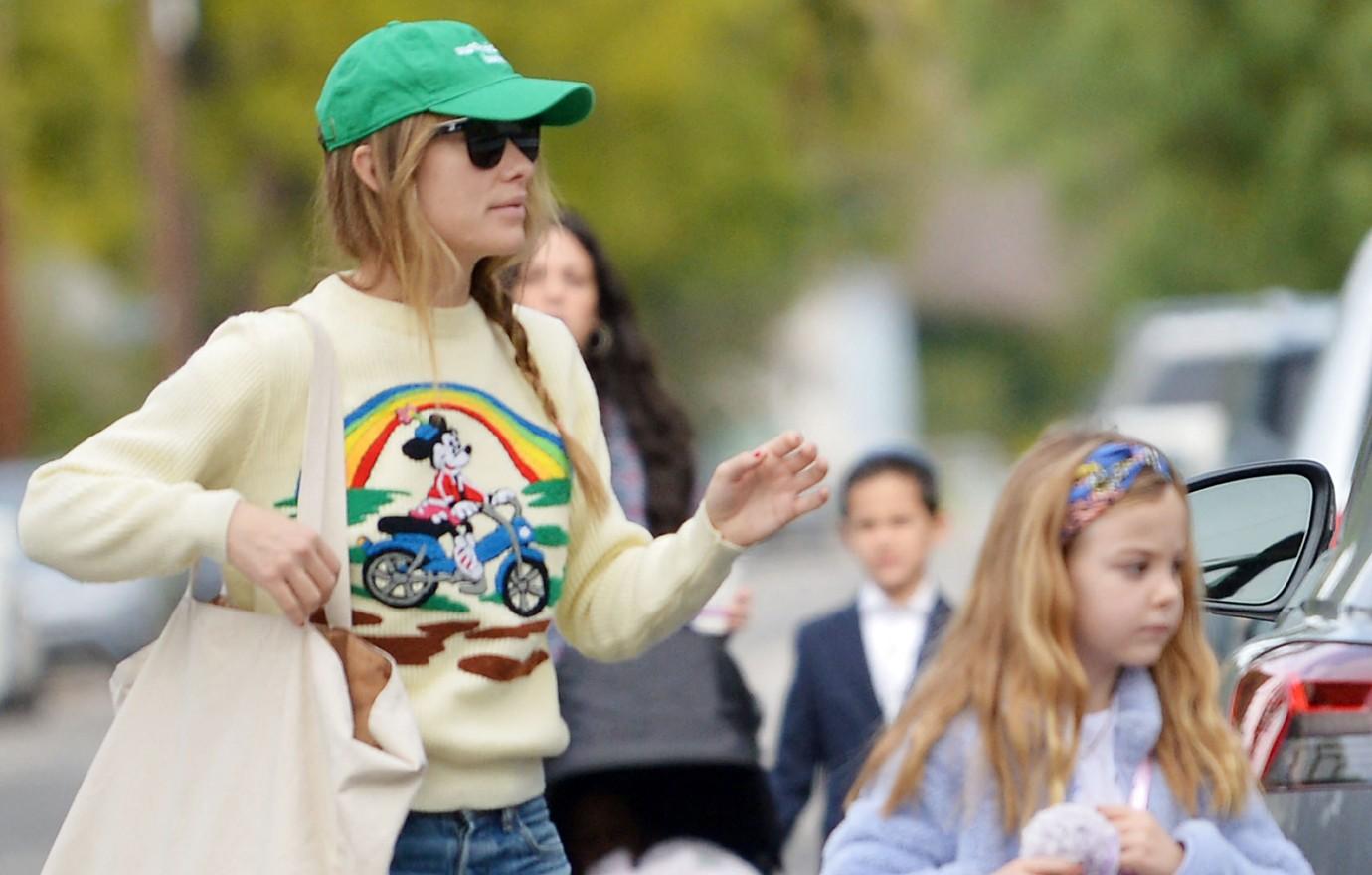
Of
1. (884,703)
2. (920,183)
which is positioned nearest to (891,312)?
(920,183)

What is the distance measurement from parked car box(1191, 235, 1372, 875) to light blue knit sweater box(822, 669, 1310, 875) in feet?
1.28

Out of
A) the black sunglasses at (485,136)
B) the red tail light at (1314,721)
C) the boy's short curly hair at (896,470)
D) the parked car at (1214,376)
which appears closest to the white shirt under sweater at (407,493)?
the black sunglasses at (485,136)

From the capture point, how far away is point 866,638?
20.9ft

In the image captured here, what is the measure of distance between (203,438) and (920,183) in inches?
1710

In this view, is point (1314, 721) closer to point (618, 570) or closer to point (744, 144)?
point (618, 570)

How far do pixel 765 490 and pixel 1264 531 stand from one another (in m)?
1.27

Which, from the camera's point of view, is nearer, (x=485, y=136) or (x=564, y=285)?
(x=485, y=136)

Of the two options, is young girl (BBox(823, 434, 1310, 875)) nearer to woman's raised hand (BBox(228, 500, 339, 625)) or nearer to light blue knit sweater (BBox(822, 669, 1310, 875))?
light blue knit sweater (BBox(822, 669, 1310, 875))

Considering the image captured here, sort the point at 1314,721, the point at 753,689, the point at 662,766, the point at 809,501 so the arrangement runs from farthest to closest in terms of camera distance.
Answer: the point at 753,689 → the point at 662,766 → the point at 1314,721 → the point at 809,501

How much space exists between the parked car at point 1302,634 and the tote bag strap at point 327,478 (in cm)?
136

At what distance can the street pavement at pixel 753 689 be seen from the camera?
10953 mm

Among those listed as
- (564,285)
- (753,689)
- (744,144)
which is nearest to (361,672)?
(564,285)

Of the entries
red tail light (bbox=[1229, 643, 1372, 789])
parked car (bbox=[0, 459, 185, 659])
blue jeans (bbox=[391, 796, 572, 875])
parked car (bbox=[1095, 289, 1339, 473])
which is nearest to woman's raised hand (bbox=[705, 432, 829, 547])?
blue jeans (bbox=[391, 796, 572, 875])

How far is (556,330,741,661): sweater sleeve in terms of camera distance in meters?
3.54
